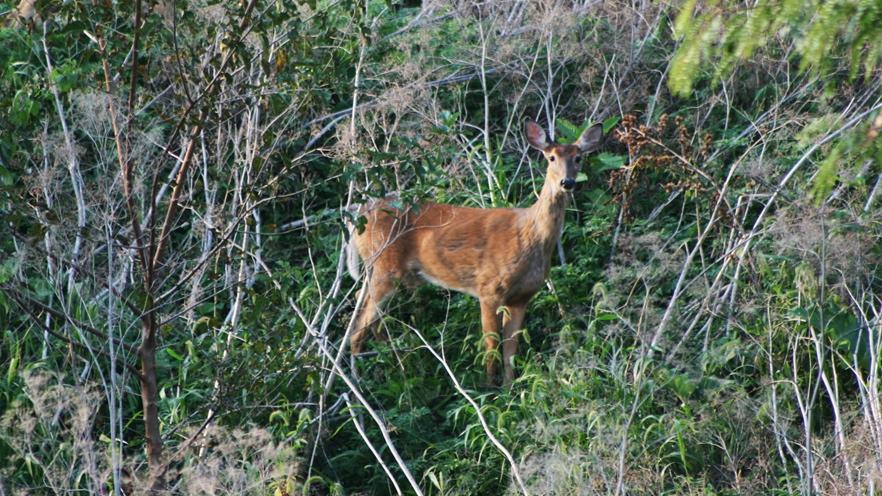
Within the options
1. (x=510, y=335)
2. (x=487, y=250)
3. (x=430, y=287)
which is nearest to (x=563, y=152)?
(x=487, y=250)

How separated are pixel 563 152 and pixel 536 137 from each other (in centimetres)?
28

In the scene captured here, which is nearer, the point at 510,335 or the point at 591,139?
the point at 510,335

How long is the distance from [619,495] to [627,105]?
4434 millimetres

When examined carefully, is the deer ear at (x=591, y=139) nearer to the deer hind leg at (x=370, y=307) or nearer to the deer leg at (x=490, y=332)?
the deer leg at (x=490, y=332)

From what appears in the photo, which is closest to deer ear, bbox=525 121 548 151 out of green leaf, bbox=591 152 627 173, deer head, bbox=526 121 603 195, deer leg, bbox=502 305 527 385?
deer head, bbox=526 121 603 195

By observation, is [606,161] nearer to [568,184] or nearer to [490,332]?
[568,184]

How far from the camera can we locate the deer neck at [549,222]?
26.2 ft

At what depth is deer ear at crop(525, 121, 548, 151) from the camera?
8172mm

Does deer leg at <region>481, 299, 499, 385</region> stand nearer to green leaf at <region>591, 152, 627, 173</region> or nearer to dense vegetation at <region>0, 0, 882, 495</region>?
dense vegetation at <region>0, 0, 882, 495</region>

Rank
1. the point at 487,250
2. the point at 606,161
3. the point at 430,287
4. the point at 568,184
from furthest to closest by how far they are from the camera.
A: the point at 606,161
the point at 430,287
the point at 487,250
the point at 568,184

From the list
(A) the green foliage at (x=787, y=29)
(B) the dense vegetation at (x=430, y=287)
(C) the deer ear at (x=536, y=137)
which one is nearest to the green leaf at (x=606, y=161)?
(B) the dense vegetation at (x=430, y=287)

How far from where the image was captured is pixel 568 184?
25.7 ft

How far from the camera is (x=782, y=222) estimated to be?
21.8 feet

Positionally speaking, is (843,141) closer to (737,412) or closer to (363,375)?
(737,412)
